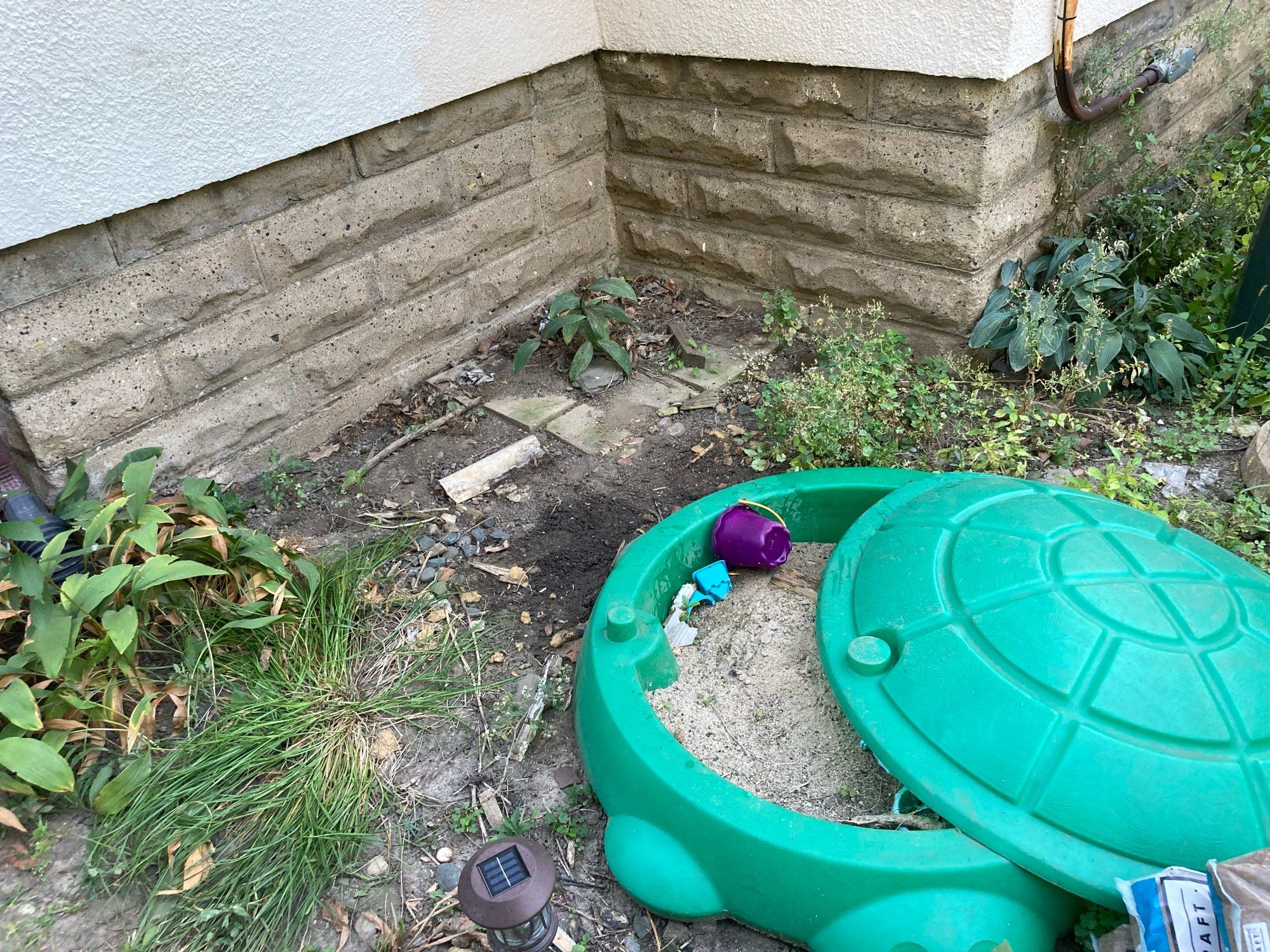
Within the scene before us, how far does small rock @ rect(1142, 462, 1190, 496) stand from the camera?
2.68m

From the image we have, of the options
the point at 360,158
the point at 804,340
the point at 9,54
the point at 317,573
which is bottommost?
the point at 804,340

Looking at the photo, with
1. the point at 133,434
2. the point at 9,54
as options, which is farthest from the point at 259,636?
the point at 9,54

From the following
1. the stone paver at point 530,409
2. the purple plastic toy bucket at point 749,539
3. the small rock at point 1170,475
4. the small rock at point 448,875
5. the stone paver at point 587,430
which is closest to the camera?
the small rock at point 448,875

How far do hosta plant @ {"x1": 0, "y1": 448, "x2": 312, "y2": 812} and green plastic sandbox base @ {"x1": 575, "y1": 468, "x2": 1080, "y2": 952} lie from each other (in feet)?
2.77

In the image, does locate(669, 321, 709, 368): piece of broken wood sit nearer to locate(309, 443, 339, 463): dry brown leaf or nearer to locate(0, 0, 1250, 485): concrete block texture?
locate(0, 0, 1250, 485): concrete block texture

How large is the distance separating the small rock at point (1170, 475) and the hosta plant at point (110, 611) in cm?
241

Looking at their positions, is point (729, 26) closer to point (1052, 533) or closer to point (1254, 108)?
point (1052, 533)

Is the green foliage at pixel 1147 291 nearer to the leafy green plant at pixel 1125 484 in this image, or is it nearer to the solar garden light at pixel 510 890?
the leafy green plant at pixel 1125 484

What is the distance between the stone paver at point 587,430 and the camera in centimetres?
305

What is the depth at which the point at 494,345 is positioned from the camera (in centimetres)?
354

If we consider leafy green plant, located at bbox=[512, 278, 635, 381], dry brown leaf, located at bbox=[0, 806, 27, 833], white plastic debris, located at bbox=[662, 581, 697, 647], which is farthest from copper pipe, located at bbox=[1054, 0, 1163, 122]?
dry brown leaf, located at bbox=[0, 806, 27, 833]

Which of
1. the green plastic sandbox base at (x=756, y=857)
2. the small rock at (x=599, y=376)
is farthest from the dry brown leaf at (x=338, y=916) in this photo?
the small rock at (x=599, y=376)

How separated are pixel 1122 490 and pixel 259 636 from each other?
2.23m

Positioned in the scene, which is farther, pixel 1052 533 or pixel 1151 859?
pixel 1052 533
